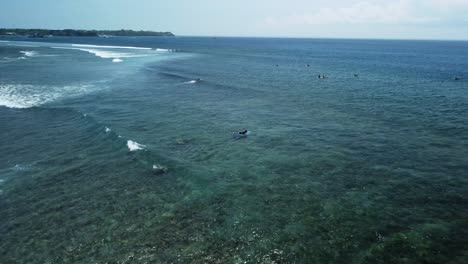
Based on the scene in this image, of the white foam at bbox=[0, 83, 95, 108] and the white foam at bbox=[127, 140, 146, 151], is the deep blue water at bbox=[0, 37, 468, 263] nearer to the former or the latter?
the white foam at bbox=[127, 140, 146, 151]

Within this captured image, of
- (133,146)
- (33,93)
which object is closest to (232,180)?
(133,146)

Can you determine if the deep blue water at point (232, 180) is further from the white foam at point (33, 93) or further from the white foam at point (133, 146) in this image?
the white foam at point (33, 93)

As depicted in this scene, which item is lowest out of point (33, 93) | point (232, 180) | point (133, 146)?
point (232, 180)

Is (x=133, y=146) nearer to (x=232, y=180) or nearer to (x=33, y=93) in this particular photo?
(x=232, y=180)

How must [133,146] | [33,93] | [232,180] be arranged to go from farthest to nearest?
1. [33,93]
2. [133,146]
3. [232,180]

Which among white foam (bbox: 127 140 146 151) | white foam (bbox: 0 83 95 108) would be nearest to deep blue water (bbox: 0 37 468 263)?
white foam (bbox: 127 140 146 151)

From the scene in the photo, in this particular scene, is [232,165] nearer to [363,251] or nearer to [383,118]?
[363,251]
